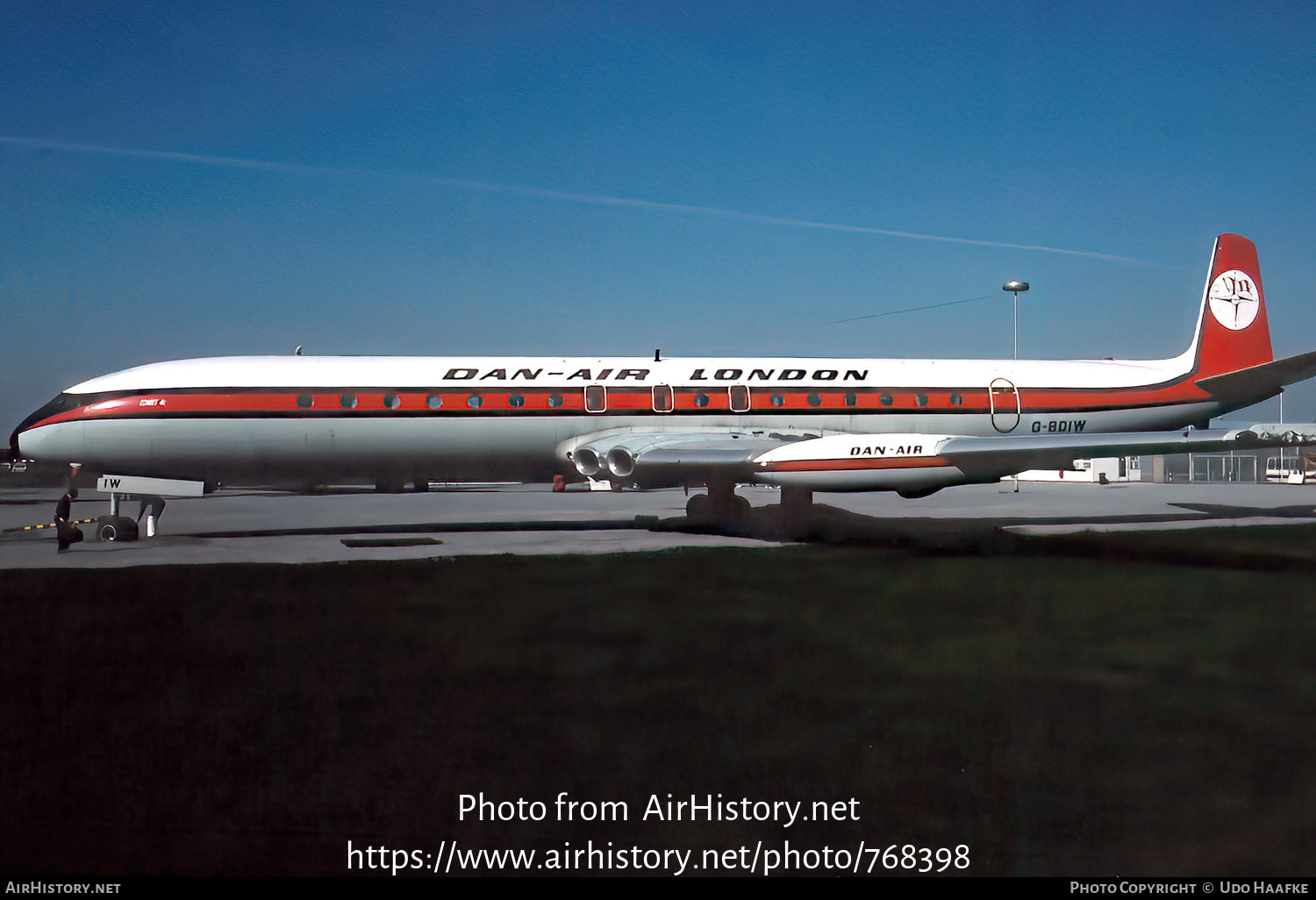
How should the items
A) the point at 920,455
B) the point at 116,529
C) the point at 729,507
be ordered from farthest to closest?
the point at 729,507 < the point at 116,529 < the point at 920,455

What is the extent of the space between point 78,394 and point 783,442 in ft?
41.9

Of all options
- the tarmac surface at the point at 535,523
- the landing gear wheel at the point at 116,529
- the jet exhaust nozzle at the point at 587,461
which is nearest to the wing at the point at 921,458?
the tarmac surface at the point at 535,523

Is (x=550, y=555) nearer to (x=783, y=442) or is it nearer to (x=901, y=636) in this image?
(x=783, y=442)

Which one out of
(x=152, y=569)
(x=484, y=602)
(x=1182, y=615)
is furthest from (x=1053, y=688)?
(x=152, y=569)

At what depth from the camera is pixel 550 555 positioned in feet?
45.6

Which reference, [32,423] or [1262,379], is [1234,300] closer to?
[1262,379]

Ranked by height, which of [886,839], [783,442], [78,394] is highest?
[78,394]

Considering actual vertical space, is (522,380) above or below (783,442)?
above

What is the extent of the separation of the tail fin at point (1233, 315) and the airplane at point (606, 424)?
1.17 m

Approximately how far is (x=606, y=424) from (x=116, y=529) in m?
8.96

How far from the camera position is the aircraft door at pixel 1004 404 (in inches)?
857

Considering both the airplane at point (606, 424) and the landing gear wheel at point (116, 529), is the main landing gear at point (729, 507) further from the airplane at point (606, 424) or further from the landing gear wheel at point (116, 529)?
the landing gear wheel at point (116, 529)

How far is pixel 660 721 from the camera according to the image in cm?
539

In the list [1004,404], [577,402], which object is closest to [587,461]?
[577,402]
